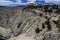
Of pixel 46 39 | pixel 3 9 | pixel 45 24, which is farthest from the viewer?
pixel 3 9

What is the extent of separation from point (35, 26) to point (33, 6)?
2233 centimetres

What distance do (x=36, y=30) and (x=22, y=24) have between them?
337 inches

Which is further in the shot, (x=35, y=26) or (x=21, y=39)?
(x=35, y=26)

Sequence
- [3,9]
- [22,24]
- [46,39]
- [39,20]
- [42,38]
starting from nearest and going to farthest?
[46,39]
[42,38]
[39,20]
[22,24]
[3,9]

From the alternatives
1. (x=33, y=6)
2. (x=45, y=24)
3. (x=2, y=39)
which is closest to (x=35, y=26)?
(x=45, y=24)

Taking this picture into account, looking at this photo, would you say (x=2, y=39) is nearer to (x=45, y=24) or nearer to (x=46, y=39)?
(x=45, y=24)

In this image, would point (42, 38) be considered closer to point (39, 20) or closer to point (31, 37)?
point (31, 37)

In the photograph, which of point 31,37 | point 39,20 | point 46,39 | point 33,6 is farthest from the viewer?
point 33,6

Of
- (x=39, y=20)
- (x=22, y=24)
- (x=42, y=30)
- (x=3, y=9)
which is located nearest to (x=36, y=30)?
(x=42, y=30)

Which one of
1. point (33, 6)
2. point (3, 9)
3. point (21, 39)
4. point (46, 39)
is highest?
point (46, 39)

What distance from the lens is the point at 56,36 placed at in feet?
77.5

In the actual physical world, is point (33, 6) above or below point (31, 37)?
below

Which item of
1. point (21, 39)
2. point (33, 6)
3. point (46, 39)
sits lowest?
point (33, 6)

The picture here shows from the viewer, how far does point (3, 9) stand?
70.1 metres
